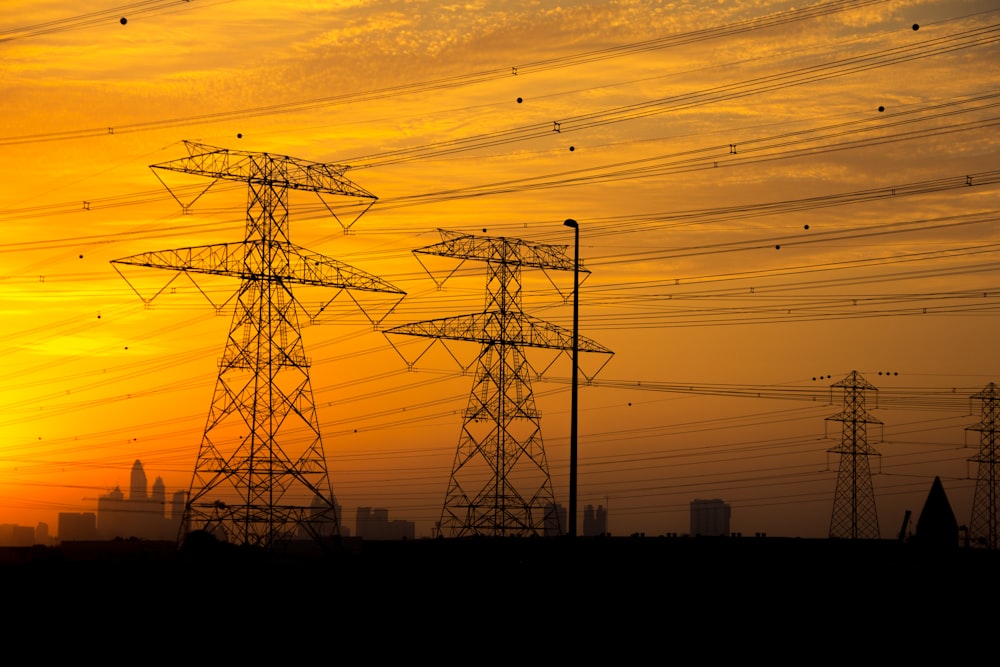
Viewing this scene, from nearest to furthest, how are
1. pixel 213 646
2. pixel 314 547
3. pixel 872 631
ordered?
1. pixel 213 646
2. pixel 872 631
3. pixel 314 547

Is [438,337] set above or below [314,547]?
above

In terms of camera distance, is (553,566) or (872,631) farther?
(553,566)

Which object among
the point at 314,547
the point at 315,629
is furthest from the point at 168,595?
the point at 314,547

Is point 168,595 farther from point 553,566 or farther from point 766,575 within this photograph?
point 766,575

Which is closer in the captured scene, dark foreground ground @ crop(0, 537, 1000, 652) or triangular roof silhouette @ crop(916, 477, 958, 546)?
dark foreground ground @ crop(0, 537, 1000, 652)

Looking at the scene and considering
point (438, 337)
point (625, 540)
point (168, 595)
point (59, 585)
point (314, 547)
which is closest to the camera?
point (168, 595)

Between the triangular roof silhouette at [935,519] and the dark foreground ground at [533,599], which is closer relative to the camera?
the dark foreground ground at [533,599]

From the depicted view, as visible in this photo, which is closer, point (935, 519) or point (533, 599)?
point (533, 599)

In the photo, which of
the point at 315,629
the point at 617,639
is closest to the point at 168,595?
the point at 315,629
